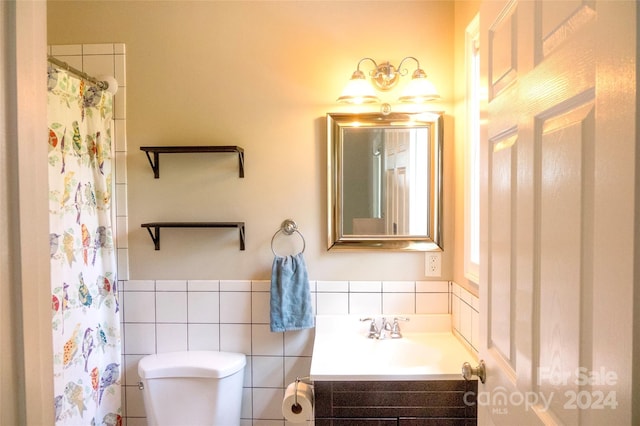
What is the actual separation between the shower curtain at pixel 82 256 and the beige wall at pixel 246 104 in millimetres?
181

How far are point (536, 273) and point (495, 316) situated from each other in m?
0.28

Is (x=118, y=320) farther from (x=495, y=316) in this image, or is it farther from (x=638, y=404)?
(x=638, y=404)

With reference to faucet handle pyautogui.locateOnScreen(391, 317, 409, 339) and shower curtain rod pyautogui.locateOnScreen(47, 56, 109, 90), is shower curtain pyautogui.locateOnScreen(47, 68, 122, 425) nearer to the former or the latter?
shower curtain rod pyautogui.locateOnScreen(47, 56, 109, 90)

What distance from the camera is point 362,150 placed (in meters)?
1.98

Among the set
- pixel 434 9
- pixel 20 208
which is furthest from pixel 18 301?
pixel 434 9

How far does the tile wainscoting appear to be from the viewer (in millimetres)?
2016

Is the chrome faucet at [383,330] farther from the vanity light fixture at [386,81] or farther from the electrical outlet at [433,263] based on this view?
the vanity light fixture at [386,81]

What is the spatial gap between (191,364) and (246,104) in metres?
1.23

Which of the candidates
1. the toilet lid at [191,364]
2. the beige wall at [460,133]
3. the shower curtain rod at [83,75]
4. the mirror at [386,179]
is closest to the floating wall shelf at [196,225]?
the mirror at [386,179]

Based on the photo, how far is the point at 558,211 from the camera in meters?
0.72

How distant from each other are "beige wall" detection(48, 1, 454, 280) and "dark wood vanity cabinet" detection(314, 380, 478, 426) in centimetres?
62

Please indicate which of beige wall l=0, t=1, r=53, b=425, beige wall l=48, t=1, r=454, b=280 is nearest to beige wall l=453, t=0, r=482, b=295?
beige wall l=48, t=1, r=454, b=280

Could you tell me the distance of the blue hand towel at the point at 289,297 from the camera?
1.92 m

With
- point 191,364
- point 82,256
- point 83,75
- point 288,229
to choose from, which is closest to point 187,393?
point 191,364
